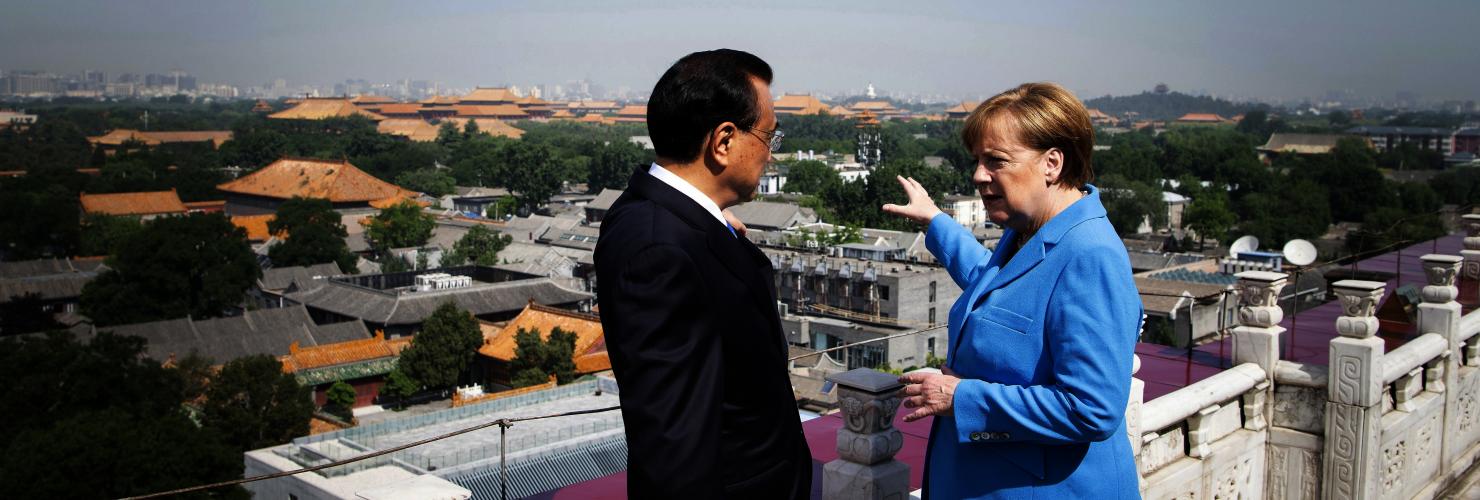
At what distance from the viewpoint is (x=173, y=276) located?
1518 centimetres

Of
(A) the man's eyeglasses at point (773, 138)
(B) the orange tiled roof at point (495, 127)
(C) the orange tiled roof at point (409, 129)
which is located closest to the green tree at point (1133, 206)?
(A) the man's eyeglasses at point (773, 138)

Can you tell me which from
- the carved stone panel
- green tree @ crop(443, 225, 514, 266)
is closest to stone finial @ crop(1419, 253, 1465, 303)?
the carved stone panel

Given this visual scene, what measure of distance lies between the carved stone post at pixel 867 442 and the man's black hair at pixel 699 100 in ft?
1.92

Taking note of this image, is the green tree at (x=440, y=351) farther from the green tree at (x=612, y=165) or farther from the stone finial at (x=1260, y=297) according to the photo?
the green tree at (x=612, y=165)

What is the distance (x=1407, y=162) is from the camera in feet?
115

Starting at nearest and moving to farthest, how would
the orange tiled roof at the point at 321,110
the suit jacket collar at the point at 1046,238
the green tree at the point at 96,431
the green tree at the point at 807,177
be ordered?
the suit jacket collar at the point at 1046,238, the green tree at the point at 96,431, the green tree at the point at 807,177, the orange tiled roof at the point at 321,110

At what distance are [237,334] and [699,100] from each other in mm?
13189

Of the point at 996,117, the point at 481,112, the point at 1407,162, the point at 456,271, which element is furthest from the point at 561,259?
the point at 481,112

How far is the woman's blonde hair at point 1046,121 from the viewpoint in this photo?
115 centimetres

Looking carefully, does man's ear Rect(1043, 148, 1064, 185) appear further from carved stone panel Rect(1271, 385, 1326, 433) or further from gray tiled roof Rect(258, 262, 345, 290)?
gray tiled roof Rect(258, 262, 345, 290)

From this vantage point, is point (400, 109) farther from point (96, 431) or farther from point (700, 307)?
point (700, 307)

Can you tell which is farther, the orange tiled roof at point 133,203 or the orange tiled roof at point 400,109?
the orange tiled roof at point 400,109

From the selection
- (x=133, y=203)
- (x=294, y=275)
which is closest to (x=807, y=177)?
(x=133, y=203)

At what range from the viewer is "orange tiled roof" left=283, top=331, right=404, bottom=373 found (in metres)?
11.3
